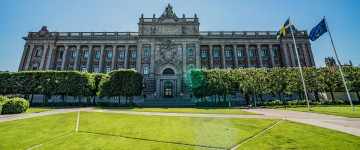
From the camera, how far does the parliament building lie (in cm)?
3750

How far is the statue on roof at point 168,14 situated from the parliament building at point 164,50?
228mm

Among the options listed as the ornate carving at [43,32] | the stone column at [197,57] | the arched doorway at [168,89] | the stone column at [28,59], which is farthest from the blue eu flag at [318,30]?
the stone column at [28,59]

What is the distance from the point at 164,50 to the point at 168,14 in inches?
441

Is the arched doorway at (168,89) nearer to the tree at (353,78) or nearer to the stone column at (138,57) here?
the stone column at (138,57)

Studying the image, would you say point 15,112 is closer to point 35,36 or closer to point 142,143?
point 142,143

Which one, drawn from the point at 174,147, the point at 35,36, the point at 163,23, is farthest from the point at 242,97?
the point at 35,36

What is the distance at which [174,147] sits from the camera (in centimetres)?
460

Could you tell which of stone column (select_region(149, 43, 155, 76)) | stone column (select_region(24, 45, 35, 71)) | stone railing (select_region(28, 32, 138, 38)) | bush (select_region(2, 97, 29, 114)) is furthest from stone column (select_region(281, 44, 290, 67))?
stone column (select_region(24, 45, 35, 71))

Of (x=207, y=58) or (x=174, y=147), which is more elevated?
(x=207, y=58)

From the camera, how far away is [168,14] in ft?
132

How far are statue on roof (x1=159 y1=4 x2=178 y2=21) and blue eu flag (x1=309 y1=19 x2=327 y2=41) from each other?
30.3 meters

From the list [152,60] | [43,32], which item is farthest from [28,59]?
[152,60]

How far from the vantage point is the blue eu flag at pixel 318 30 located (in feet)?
51.6

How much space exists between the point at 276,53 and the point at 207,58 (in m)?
20.8
